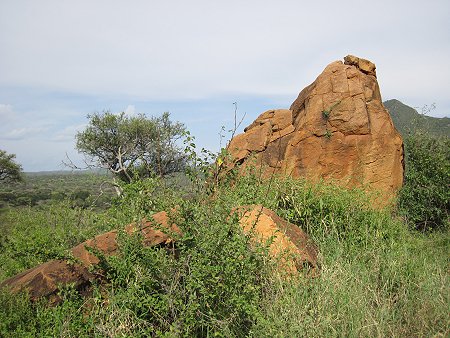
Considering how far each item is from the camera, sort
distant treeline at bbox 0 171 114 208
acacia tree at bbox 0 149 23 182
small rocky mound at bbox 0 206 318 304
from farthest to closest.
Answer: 1. acacia tree at bbox 0 149 23 182
2. distant treeline at bbox 0 171 114 208
3. small rocky mound at bbox 0 206 318 304

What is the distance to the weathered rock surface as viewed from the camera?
4.74 meters

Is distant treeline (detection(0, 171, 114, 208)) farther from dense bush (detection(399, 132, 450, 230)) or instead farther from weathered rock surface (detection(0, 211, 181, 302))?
dense bush (detection(399, 132, 450, 230))

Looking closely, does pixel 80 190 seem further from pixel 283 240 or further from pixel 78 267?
pixel 283 240

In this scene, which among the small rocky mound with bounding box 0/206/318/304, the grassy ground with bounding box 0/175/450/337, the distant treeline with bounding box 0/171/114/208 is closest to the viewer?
the grassy ground with bounding box 0/175/450/337

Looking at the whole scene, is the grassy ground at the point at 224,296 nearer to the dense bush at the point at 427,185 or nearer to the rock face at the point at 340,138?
the dense bush at the point at 427,185

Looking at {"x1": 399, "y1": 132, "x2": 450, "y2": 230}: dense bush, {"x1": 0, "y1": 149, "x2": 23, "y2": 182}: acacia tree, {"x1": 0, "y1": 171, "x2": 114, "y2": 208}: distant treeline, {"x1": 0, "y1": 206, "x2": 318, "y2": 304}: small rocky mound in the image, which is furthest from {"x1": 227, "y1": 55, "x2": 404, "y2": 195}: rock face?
{"x1": 0, "y1": 149, "x2": 23, "y2": 182}: acacia tree

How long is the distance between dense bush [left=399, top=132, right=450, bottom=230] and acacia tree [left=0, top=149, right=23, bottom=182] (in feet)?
93.7

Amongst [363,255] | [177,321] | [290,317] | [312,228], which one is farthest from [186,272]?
[312,228]

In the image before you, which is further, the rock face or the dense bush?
the rock face

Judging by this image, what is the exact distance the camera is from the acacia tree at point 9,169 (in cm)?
2989

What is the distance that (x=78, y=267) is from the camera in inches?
192

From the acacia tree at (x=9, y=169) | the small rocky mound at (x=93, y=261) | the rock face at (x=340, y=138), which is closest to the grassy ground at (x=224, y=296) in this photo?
the small rocky mound at (x=93, y=261)

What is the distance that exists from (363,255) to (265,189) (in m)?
2.33

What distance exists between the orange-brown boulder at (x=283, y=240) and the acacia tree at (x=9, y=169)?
29.4 metres
